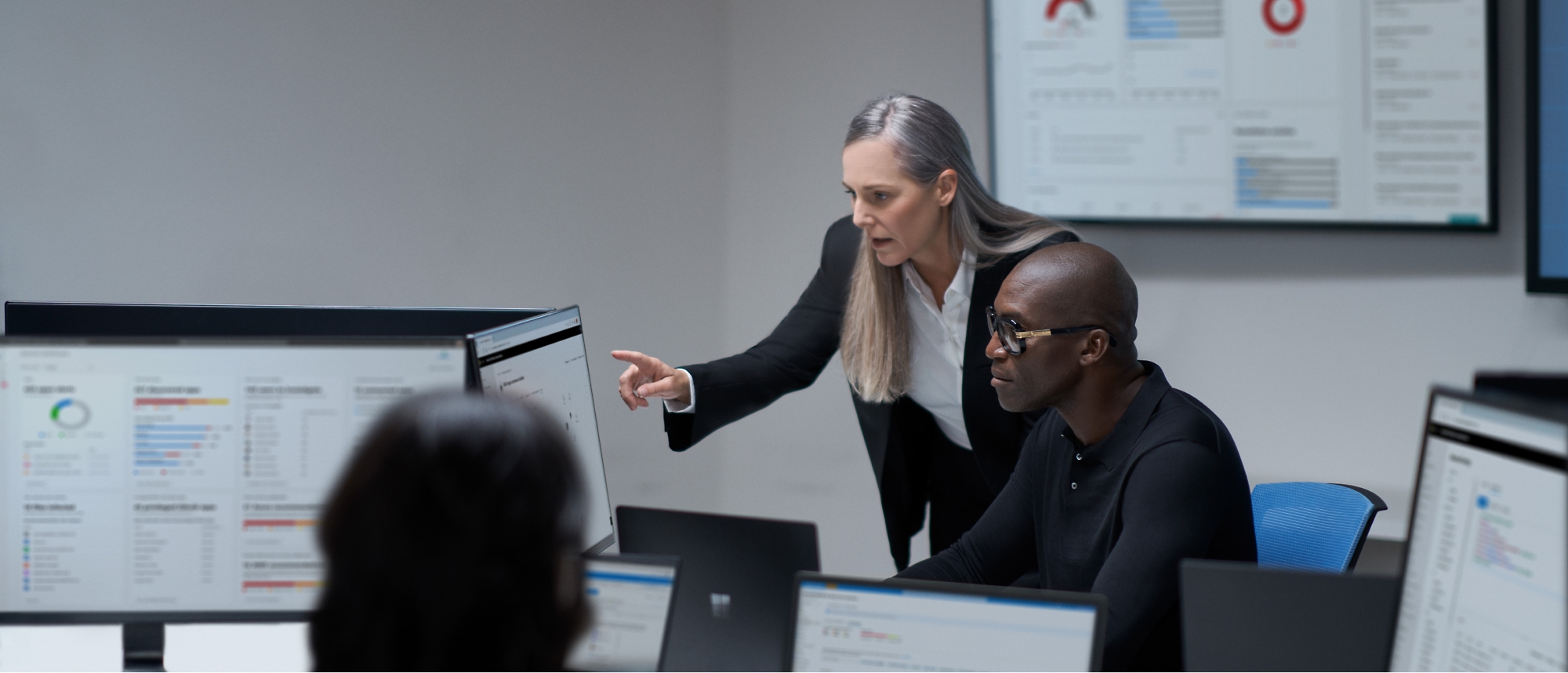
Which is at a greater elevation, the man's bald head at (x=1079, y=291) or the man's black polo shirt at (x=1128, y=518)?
the man's bald head at (x=1079, y=291)

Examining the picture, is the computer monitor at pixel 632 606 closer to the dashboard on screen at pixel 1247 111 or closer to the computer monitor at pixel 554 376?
the computer monitor at pixel 554 376

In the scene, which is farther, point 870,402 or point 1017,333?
point 870,402

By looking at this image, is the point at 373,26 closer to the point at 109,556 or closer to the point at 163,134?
the point at 163,134

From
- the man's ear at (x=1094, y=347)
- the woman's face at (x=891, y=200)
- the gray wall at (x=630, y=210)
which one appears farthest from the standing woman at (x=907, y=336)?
the gray wall at (x=630, y=210)

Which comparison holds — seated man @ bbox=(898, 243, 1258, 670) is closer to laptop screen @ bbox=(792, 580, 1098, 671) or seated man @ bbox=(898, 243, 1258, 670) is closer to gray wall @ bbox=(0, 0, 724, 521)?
laptop screen @ bbox=(792, 580, 1098, 671)

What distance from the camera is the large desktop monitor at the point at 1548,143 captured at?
7.73 feet

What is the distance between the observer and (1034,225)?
7.02ft

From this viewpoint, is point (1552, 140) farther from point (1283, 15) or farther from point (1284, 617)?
point (1284, 617)

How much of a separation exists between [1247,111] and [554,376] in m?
1.81

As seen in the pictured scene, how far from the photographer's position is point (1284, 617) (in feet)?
3.81

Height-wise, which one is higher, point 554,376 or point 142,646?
point 554,376

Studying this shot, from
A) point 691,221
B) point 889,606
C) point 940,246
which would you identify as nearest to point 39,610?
point 889,606

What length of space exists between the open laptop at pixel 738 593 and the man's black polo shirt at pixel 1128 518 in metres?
0.33

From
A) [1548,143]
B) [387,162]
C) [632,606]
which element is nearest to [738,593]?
[632,606]
